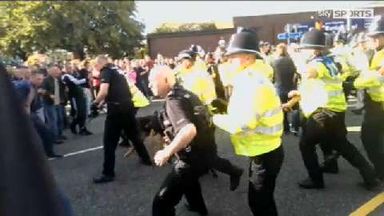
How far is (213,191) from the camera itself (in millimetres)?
6488

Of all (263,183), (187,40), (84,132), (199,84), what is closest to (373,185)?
(263,183)

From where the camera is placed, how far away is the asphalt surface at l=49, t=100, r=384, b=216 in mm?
5758

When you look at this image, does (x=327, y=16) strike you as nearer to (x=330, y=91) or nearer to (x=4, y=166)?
(x=330, y=91)

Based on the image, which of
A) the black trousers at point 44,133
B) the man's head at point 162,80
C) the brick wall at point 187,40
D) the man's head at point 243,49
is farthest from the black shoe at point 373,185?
the brick wall at point 187,40

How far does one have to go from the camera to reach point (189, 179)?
186 inches

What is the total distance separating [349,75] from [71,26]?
36816 millimetres

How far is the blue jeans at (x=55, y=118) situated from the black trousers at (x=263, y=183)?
7.50 meters

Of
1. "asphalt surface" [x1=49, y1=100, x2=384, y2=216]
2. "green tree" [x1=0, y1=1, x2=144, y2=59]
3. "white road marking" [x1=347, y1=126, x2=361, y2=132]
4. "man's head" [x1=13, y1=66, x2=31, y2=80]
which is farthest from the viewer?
"green tree" [x1=0, y1=1, x2=144, y2=59]

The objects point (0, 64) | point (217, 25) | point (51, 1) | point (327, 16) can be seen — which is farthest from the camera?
point (51, 1)

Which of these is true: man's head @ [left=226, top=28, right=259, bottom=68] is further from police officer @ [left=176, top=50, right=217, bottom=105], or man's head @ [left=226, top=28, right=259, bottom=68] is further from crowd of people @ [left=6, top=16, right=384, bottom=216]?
police officer @ [left=176, top=50, right=217, bottom=105]

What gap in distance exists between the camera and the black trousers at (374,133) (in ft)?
21.0

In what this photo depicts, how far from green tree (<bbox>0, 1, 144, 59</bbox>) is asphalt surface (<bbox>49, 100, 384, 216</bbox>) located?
33.7m

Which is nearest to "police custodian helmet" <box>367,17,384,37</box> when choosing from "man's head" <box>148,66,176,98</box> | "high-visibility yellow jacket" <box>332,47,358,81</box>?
"high-visibility yellow jacket" <box>332,47,358,81</box>

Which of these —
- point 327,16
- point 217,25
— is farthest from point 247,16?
point 327,16
